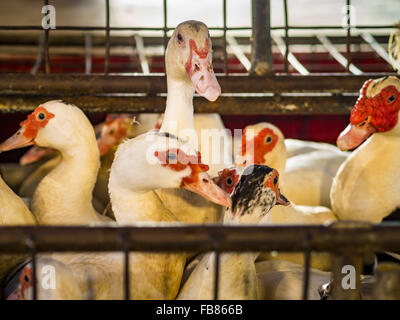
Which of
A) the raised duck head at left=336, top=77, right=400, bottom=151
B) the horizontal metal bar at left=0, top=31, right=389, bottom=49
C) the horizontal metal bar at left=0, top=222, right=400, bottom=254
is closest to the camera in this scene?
the horizontal metal bar at left=0, top=222, right=400, bottom=254

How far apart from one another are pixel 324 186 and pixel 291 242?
1382 millimetres

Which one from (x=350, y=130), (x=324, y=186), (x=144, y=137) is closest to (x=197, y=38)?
(x=144, y=137)

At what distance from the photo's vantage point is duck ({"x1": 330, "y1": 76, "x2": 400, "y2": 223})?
188 centimetres

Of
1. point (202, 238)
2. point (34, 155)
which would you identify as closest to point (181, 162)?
point (202, 238)

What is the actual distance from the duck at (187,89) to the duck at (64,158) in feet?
0.71

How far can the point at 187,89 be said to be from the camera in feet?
6.21

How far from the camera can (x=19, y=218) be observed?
1.65 meters

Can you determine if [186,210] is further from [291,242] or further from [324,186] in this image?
[291,242]

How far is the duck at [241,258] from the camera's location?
4.69 ft

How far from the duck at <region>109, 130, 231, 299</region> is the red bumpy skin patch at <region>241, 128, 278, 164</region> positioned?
631 mm

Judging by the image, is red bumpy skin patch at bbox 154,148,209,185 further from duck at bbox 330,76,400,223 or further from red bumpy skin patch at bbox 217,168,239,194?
duck at bbox 330,76,400,223

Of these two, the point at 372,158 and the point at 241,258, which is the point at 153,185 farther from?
the point at 372,158

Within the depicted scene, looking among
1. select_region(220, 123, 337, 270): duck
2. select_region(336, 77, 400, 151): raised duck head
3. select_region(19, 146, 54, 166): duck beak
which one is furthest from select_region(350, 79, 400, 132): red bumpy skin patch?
select_region(19, 146, 54, 166): duck beak

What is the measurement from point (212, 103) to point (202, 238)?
3.81 ft
